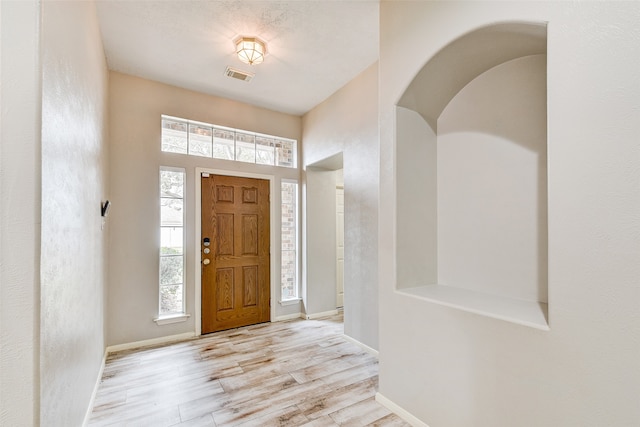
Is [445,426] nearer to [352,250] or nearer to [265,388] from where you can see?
[265,388]

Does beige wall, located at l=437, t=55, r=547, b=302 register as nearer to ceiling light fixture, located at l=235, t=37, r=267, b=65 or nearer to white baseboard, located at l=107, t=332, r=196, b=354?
ceiling light fixture, located at l=235, t=37, r=267, b=65

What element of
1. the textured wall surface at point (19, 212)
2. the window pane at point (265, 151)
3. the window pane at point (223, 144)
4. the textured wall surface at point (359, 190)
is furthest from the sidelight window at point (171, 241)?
the textured wall surface at point (19, 212)

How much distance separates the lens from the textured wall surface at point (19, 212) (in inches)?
40.8

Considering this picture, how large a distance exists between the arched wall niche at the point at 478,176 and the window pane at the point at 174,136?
2.67m

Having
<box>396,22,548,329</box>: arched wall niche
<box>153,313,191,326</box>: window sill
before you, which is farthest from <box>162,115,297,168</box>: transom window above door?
<box>396,22,548,329</box>: arched wall niche

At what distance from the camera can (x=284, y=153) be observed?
4.32m

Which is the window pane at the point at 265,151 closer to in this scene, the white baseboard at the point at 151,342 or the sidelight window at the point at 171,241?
the sidelight window at the point at 171,241

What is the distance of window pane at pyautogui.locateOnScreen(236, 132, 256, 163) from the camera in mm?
3926

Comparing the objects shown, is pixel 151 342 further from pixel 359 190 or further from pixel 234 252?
pixel 359 190

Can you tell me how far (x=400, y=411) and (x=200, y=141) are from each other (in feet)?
11.4

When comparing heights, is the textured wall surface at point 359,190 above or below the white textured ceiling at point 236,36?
below

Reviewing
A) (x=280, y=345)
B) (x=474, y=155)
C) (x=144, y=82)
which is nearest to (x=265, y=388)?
(x=280, y=345)

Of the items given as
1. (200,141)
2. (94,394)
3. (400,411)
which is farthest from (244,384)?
(200,141)

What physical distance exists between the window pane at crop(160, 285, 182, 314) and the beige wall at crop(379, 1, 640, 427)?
3.02 m
